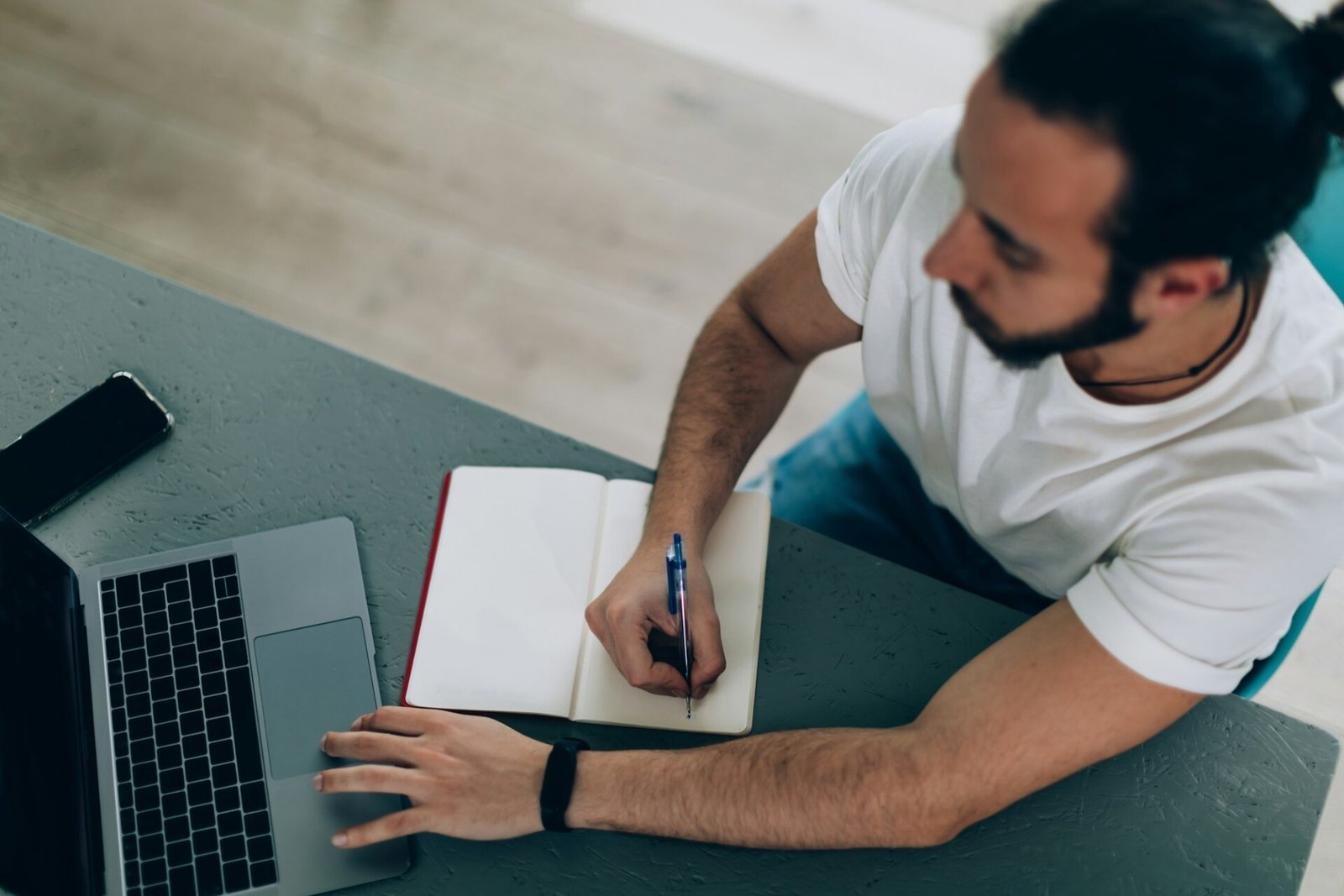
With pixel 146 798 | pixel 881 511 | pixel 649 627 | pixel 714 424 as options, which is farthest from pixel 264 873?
pixel 881 511

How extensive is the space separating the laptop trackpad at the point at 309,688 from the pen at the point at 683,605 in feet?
0.93

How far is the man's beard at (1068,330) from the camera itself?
88 centimetres

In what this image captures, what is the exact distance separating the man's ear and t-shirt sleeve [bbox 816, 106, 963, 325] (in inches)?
10.4

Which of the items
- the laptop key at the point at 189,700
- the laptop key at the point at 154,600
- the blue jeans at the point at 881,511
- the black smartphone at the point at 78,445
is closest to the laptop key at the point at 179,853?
the laptop key at the point at 189,700

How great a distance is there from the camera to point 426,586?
1044 mm

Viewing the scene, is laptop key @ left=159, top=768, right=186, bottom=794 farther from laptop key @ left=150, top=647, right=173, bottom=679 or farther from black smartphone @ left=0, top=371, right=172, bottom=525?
black smartphone @ left=0, top=371, right=172, bottom=525

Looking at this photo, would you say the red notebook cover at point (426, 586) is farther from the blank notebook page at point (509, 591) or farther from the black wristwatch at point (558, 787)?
the black wristwatch at point (558, 787)

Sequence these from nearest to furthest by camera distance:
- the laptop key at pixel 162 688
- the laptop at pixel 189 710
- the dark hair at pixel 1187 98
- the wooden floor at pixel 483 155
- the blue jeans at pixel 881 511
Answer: the dark hair at pixel 1187 98 → the laptop at pixel 189 710 → the laptop key at pixel 162 688 → the blue jeans at pixel 881 511 → the wooden floor at pixel 483 155

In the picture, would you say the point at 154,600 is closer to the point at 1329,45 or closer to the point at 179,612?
the point at 179,612

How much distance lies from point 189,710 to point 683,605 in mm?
454

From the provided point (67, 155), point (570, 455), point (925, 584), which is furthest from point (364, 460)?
point (67, 155)

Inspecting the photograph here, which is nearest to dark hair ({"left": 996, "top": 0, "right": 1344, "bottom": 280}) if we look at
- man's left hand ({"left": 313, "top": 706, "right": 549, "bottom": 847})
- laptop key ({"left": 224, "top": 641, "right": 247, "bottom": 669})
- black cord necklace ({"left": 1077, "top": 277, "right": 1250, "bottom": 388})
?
black cord necklace ({"left": 1077, "top": 277, "right": 1250, "bottom": 388})

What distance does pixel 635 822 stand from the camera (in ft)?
3.07

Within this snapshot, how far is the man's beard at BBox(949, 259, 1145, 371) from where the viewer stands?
88cm
